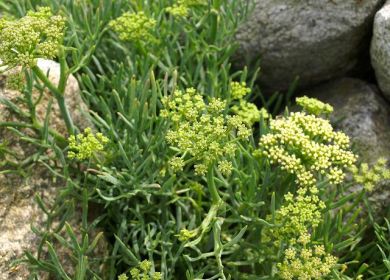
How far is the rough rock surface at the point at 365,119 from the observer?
3.06m

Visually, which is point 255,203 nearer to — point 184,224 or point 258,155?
point 258,155

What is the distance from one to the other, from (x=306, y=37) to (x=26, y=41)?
1.63 m

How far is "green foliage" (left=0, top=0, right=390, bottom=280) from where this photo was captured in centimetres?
233

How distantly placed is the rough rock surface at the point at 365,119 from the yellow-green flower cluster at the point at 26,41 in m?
1.55

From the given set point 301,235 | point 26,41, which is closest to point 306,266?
point 301,235

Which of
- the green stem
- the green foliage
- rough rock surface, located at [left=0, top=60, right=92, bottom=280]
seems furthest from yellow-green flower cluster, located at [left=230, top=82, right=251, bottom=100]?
rough rock surface, located at [left=0, top=60, right=92, bottom=280]

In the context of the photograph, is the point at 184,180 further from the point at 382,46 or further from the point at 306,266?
the point at 382,46

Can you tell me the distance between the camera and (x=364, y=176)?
267 cm

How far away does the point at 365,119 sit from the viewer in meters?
3.13

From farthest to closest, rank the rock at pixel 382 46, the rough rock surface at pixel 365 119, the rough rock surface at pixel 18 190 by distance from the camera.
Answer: the rough rock surface at pixel 365 119 < the rock at pixel 382 46 < the rough rock surface at pixel 18 190

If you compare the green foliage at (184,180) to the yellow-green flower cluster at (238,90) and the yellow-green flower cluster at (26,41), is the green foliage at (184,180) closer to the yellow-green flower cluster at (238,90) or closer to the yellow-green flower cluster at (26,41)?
the yellow-green flower cluster at (238,90)

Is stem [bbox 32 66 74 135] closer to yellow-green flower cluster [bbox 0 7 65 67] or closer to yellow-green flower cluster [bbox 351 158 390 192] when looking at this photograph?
yellow-green flower cluster [bbox 0 7 65 67]

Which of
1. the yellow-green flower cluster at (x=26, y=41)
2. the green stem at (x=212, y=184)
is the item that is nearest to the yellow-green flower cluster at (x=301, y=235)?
the green stem at (x=212, y=184)

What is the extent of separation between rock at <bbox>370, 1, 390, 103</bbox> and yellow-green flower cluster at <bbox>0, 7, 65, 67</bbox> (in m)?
1.59
